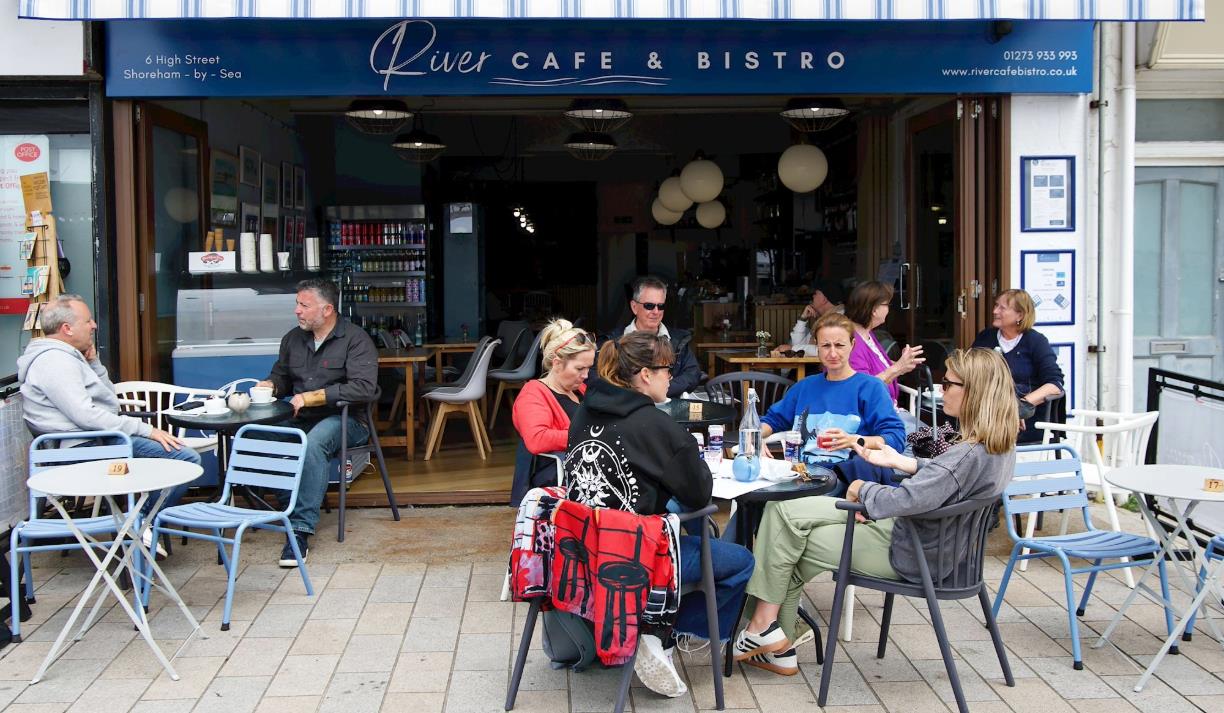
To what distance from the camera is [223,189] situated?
27.6 ft

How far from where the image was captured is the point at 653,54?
636 centimetres

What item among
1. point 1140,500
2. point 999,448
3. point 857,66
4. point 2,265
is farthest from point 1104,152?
point 2,265

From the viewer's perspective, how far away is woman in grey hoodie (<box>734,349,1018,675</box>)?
3.62m

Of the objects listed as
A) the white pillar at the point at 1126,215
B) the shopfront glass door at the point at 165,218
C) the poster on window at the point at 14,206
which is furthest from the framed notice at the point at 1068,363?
the poster on window at the point at 14,206

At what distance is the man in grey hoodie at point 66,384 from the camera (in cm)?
505

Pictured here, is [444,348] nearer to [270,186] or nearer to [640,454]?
[270,186]

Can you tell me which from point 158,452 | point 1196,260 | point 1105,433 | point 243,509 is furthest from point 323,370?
point 1196,260

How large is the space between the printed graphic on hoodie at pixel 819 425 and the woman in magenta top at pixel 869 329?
1.06 meters

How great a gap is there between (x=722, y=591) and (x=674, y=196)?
324 inches

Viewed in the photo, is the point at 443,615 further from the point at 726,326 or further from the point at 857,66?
the point at 726,326

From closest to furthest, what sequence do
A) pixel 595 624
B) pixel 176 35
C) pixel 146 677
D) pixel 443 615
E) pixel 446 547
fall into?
pixel 595 624, pixel 146 677, pixel 443 615, pixel 446 547, pixel 176 35

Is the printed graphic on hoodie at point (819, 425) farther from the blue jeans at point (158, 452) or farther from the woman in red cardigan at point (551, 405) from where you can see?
the blue jeans at point (158, 452)

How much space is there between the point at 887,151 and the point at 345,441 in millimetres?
5728

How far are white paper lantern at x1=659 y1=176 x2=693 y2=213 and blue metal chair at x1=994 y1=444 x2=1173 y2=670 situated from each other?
7219 mm
